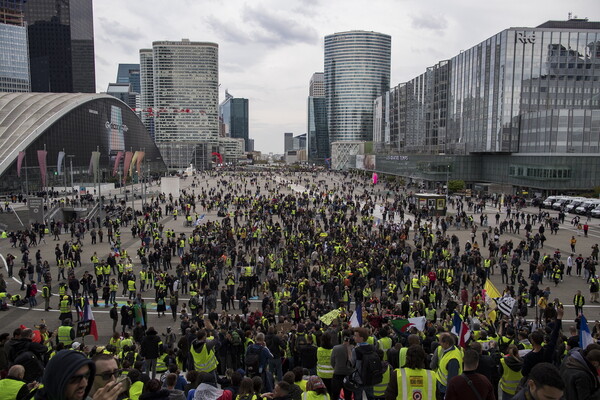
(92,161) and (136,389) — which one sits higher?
(92,161)

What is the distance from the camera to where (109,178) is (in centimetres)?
9950

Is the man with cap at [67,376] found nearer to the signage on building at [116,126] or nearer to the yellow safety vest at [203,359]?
the yellow safety vest at [203,359]

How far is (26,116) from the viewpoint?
77625 mm

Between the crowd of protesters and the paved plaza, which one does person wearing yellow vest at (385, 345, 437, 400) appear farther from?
the paved plaza

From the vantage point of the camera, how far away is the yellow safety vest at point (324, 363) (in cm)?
787

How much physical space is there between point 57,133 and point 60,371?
286 feet

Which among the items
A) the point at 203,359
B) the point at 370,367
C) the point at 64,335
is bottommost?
the point at 64,335

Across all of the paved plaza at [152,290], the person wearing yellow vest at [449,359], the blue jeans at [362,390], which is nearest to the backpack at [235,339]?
the blue jeans at [362,390]

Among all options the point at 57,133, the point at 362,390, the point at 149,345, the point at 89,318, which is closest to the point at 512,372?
the point at 362,390

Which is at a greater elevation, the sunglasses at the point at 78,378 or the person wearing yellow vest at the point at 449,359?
the sunglasses at the point at 78,378

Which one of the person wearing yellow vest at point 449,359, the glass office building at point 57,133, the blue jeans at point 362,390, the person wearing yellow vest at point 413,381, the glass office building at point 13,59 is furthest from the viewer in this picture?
the glass office building at point 13,59

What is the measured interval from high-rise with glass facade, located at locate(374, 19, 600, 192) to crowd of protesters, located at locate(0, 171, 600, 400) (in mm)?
35032

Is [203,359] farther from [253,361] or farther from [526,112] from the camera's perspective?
[526,112]

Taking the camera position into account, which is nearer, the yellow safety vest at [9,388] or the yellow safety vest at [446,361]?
the yellow safety vest at [9,388]
